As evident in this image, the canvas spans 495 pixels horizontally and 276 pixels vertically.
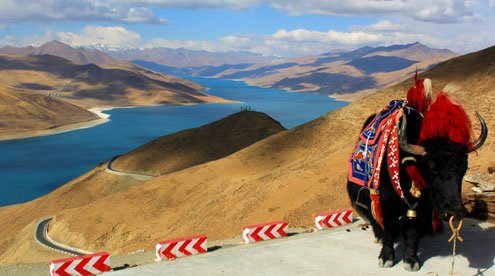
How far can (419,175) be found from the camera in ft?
33.5

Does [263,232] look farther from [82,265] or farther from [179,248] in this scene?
[82,265]

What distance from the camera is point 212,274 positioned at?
476 inches

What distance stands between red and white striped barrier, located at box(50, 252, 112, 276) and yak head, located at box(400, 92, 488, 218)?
29.7 ft

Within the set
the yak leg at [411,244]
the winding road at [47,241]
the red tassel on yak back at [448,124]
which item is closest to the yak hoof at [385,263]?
the yak leg at [411,244]

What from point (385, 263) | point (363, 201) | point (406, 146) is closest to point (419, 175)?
point (406, 146)

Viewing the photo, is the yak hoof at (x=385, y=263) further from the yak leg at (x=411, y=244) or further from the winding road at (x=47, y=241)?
the winding road at (x=47, y=241)

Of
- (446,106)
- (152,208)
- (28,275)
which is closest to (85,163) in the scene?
(152,208)

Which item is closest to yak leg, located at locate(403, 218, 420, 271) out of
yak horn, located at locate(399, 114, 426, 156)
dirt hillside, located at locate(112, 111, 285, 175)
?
yak horn, located at locate(399, 114, 426, 156)

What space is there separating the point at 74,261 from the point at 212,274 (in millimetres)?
4379

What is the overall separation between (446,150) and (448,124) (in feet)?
1.73

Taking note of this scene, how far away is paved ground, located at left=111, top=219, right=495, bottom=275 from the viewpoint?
11.8 m

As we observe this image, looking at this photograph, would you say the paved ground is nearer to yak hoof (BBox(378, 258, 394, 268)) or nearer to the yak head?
yak hoof (BBox(378, 258, 394, 268))

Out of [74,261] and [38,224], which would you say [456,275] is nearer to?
[74,261]

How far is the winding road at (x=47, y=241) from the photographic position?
147 feet
